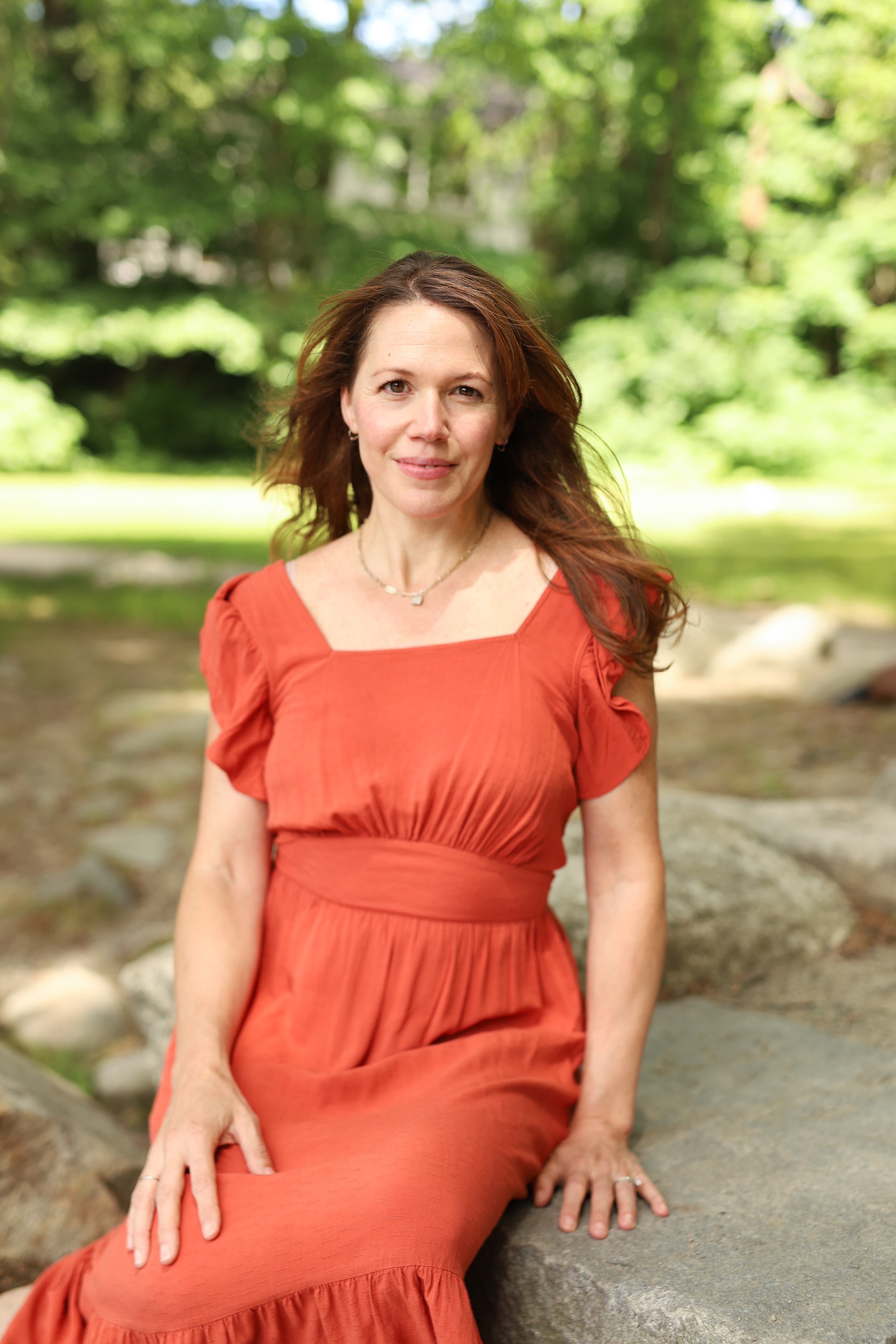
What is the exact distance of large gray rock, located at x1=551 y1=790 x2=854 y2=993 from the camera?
2.84 metres

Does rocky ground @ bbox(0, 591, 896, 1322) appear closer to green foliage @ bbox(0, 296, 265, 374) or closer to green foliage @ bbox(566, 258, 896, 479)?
green foliage @ bbox(566, 258, 896, 479)

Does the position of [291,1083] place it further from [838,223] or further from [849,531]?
[838,223]

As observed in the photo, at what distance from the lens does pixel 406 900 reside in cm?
191

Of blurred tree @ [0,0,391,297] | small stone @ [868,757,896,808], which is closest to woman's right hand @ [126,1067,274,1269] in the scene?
small stone @ [868,757,896,808]

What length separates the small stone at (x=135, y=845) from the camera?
423 cm

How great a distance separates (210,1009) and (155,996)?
3.25 feet

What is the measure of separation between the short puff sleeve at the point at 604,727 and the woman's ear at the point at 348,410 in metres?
0.57

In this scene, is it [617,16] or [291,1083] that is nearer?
[291,1083]

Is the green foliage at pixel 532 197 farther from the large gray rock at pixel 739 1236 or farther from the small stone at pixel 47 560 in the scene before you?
the large gray rock at pixel 739 1236

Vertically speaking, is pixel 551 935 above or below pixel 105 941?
above

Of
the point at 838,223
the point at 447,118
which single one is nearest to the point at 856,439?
the point at 838,223

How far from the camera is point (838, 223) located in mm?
17891

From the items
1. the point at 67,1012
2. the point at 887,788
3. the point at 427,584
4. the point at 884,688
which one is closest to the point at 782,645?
the point at 884,688

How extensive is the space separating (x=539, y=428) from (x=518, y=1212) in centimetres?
136
